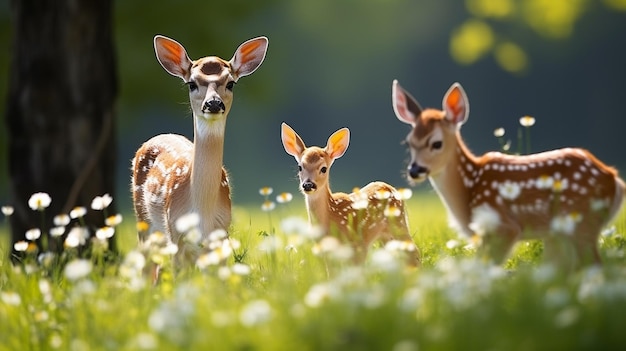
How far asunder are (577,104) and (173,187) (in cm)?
2404

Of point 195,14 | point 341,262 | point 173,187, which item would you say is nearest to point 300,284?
point 341,262

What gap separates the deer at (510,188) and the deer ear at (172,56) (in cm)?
185

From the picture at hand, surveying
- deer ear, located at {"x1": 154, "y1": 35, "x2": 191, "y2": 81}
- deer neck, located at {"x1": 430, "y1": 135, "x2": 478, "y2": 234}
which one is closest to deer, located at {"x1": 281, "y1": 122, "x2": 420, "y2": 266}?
deer ear, located at {"x1": 154, "y1": 35, "x2": 191, "y2": 81}

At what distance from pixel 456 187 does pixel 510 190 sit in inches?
12.1

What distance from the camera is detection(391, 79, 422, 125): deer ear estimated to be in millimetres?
5188

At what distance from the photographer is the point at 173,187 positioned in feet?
22.3

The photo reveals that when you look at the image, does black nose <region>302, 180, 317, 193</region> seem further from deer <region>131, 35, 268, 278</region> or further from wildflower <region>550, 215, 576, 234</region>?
wildflower <region>550, 215, 576, 234</region>

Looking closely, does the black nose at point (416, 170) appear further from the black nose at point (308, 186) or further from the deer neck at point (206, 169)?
the deer neck at point (206, 169)

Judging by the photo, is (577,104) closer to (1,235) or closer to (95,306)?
(1,235)

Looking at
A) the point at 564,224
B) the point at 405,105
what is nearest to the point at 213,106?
→ the point at 405,105

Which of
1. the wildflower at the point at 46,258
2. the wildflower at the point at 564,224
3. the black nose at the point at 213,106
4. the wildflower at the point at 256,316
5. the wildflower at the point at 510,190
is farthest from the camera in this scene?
the black nose at the point at 213,106

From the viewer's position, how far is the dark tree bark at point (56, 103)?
894 centimetres

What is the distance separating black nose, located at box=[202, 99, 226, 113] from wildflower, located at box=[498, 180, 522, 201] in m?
1.88

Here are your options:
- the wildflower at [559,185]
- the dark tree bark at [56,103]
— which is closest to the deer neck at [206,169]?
the wildflower at [559,185]
